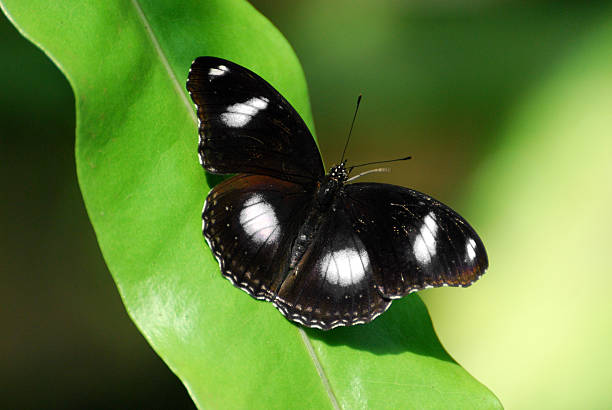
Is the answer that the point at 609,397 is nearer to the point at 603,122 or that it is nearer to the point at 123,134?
the point at 603,122

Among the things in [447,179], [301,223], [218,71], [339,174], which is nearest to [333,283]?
[301,223]

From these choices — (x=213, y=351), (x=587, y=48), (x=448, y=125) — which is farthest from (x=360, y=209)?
(x=587, y=48)

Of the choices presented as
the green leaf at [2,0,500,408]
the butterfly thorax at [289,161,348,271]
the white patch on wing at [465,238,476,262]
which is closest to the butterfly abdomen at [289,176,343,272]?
the butterfly thorax at [289,161,348,271]

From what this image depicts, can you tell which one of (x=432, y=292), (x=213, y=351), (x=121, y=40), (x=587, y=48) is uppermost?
(x=587, y=48)

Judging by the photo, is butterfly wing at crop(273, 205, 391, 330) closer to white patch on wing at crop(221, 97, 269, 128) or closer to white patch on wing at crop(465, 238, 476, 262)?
white patch on wing at crop(465, 238, 476, 262)

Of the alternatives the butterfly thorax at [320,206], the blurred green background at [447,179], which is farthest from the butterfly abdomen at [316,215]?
the blurred green background at [447,179]

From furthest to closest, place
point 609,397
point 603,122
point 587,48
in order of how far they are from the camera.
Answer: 1. point 587,48
2. point 603,122
3. point 609,397

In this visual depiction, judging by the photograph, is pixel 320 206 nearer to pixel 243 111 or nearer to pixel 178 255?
pixel 243 111
